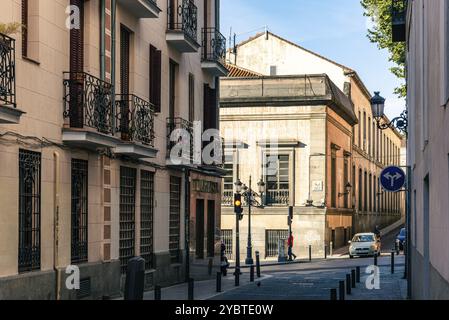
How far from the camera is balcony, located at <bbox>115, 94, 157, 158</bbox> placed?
20.0 meters

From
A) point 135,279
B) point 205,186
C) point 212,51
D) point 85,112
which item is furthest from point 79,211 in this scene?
point 212,51

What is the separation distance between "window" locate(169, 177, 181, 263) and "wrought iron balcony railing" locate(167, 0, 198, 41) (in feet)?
14.7

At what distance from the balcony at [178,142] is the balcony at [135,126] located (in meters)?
2.67

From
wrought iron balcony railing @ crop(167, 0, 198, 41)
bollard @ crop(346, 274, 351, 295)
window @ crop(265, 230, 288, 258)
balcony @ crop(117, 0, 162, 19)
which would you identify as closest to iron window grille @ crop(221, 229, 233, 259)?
window @ crop(265, 230, 288, 258)

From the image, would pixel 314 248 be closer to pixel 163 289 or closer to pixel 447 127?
pixel 163 289

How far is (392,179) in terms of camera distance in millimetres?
18719

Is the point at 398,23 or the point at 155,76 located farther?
the point at 398,23

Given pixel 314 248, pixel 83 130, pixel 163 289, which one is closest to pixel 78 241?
pixel 83 130

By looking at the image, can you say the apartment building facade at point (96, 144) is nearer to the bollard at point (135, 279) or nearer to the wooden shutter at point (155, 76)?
the wooden shutter at point (155, 76)

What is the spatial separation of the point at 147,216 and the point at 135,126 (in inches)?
134

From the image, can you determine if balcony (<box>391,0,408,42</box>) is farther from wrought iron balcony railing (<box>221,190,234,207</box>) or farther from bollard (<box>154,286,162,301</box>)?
wrought iron balcony railing (<box>221,190,234,207</box>)

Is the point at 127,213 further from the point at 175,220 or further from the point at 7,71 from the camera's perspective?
the point at 7,71

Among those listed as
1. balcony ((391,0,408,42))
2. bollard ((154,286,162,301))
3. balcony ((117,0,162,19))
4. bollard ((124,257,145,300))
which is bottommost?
bollard ((154,286,162,301))

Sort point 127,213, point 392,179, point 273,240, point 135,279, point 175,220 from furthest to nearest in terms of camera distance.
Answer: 1. point 273,240
2. point 175,220
3. point 127,213
4. point 392,179
5. point 135,279
